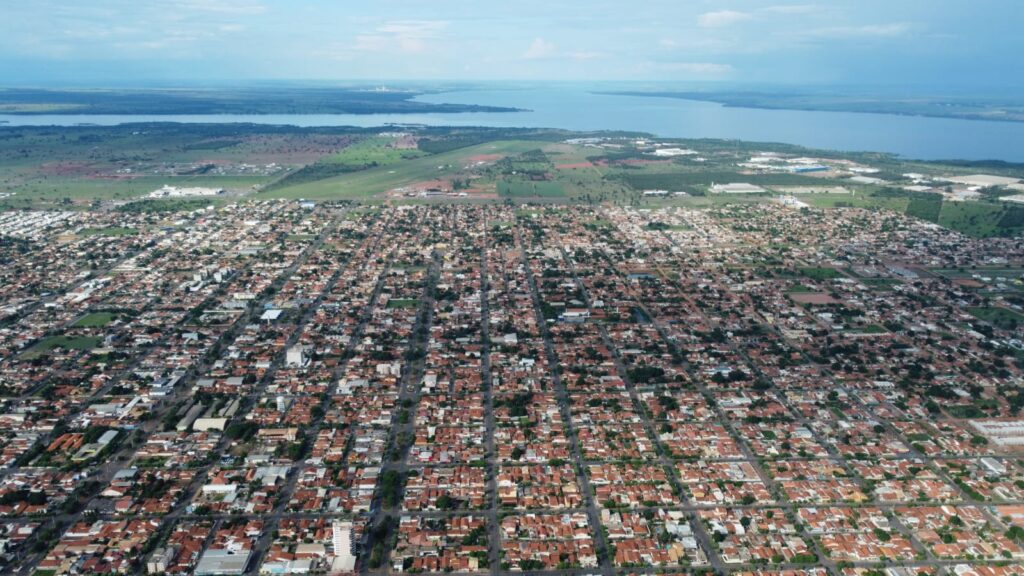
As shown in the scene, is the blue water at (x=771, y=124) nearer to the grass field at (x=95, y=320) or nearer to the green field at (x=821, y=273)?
the green field at (x=821, y=273)

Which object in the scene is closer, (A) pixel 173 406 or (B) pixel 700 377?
(A) pixel 173 406

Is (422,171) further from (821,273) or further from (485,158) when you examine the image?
(821,273)

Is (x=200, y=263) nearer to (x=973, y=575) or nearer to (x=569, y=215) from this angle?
(x=569, y=215)

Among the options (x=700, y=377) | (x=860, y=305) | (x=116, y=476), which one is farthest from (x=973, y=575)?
(x=116, y=476)

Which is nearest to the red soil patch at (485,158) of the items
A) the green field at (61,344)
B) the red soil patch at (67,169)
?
the red soil patch at (67,169)

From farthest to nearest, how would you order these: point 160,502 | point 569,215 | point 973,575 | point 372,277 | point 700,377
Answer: point 569,215 → point 372,277 → point 700,377 → point 160,502 → point 973,575

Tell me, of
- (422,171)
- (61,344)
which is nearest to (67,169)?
(422,171)
